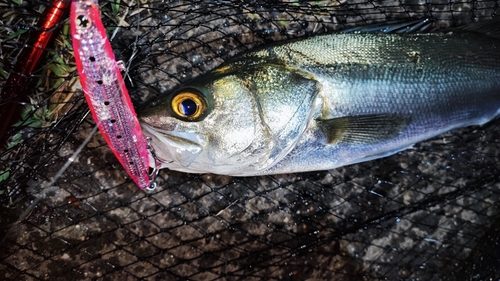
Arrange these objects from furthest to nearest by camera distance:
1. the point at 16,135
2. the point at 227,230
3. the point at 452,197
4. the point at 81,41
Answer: the point at 452,197 < the point at 227,230 < the point at 16,135 < the point at 81,41

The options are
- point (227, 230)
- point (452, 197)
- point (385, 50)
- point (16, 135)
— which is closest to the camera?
point (385, 50)

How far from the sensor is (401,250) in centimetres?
264

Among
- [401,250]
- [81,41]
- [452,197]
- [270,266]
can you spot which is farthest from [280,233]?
[81,41]

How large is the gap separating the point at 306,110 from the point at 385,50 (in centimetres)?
55

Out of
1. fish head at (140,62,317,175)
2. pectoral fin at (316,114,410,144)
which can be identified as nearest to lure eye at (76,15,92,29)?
fish head at (140,62,317,175)

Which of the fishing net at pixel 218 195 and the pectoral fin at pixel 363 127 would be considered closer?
the pectoral fin at pixel 363 127

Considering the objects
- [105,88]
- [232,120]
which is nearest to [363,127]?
[232,120]

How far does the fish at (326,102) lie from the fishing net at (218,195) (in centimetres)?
39

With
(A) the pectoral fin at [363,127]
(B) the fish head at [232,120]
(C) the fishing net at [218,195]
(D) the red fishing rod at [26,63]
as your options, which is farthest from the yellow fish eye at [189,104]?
(D) the red fishing rod at [26,63]

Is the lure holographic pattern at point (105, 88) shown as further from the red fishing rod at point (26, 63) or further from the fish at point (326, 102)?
the red fishing rod at point (26, 63)

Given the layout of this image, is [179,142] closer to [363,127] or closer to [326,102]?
[326,102]

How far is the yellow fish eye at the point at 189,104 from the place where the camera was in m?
1.86

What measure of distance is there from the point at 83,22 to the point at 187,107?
21.8 inches

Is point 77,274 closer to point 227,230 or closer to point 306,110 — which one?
point 227,230
